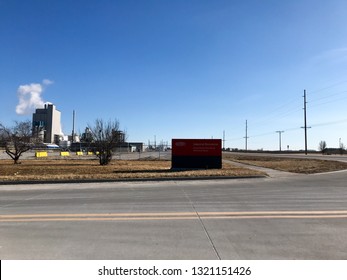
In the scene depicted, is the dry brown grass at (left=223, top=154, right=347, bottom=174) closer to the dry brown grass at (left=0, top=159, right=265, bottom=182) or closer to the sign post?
the dry brown grass at (left=0, top=159, right=265, bottom=182)

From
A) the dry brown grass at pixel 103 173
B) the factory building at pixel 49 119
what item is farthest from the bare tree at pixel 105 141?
the factory building at pixel 49 119

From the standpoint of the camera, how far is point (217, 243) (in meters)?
6.18

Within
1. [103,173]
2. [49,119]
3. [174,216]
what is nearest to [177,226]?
[174,216]

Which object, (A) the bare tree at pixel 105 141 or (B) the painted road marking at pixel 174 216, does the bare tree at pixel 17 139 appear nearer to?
(A) the bare tree at pixel 105 141

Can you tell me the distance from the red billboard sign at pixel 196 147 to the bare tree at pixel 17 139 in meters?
21.3

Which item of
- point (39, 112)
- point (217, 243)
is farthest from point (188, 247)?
point (39, 112)

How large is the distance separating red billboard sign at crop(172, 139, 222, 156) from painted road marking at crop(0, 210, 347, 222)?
56.6 feet

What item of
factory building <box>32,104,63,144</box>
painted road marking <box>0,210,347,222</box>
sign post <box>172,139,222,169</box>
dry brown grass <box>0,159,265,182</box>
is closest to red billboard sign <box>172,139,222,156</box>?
sign post <box>172,139,222,169</box>

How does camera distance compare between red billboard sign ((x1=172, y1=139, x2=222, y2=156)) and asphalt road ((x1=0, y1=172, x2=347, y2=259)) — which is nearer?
asphalt road ((x1=0, y1=172, x2=347, y2=259))

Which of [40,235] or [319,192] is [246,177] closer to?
[319,192]

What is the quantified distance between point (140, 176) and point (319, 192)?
31.4 ft

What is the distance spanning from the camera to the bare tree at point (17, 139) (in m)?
40.4

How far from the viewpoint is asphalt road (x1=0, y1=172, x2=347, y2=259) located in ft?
18.8

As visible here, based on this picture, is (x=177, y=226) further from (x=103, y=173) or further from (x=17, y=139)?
(x=17, y=139)
